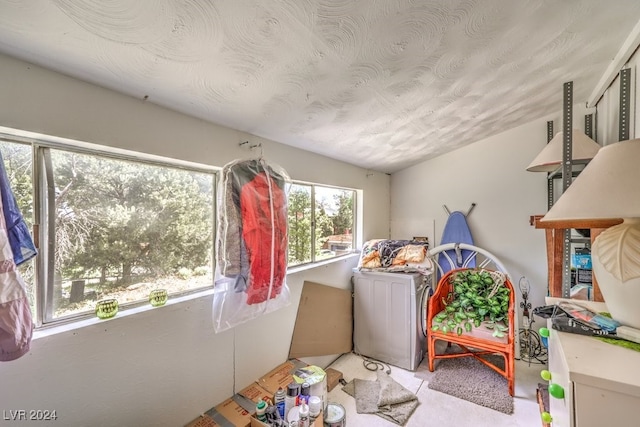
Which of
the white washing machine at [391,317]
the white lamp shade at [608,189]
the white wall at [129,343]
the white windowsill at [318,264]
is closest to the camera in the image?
the white lamp shade at [608,189]

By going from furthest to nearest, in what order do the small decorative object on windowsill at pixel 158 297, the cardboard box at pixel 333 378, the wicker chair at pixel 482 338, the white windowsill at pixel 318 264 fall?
the white windowsill at pixel 318 264 < the cardboard box at pixel 333 378 < the wicker chair at pixel 482 338 < the small decorative object on windowsill at pixel 158 297

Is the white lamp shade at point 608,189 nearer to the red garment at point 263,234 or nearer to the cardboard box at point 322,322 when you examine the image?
the red garment at point 263,234

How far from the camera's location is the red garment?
157 cm

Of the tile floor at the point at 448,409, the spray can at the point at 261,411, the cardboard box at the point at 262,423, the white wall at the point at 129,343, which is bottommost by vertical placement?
the tile floor at the point at 448,409

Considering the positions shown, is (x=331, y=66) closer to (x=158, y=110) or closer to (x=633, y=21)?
(x=158, y=110)

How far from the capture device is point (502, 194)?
310cm

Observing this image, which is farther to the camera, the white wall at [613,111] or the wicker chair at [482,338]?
the wicker chair at [482,338]

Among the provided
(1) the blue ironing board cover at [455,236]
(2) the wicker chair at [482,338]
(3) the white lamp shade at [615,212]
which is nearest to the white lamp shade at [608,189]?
(3) the white lamp shade at [615,212]

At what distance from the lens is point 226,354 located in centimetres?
169

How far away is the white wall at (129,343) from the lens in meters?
0.98

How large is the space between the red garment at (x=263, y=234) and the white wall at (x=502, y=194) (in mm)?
2541

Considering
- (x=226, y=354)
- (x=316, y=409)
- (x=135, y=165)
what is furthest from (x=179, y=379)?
(x=135, y=165)

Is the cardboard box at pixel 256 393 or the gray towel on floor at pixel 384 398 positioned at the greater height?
the cardboard box at pixel 256 393

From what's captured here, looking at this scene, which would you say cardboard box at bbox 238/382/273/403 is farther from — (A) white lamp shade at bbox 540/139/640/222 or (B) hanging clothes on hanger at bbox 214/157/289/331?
(A) white lamp shade at bbox 540/139/640/222
